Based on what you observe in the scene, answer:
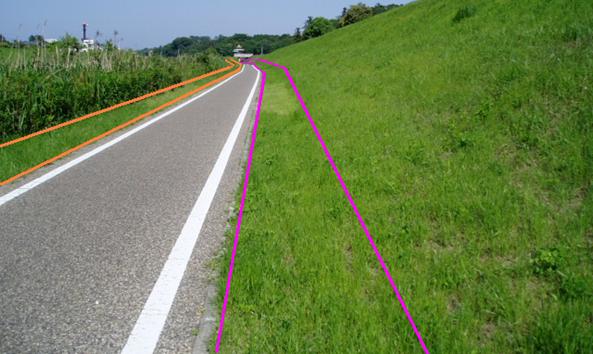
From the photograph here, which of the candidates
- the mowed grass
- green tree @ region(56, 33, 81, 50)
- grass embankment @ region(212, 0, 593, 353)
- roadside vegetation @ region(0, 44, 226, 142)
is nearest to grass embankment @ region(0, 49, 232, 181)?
the mowed grass

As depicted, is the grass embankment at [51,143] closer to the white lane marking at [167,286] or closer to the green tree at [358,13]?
the white lane marking at [167,286]

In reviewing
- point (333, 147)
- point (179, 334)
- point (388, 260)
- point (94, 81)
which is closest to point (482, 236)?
point (388, 260)

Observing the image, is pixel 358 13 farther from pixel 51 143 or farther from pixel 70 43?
pixel 51 143

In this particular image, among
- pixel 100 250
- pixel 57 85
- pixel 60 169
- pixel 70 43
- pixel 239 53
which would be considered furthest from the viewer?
pixel 239 53

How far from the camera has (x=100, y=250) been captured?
3.74 m

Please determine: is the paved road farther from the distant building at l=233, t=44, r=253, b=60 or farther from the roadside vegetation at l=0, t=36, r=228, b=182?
the distant building at l=233, t=44, r=253, b=60

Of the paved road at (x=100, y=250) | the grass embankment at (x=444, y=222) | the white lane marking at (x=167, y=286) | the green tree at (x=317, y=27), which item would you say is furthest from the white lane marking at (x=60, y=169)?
the green tree at (x=317, y=27)

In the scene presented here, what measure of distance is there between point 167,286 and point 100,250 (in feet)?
3.30

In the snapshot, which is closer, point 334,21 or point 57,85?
point 57,85

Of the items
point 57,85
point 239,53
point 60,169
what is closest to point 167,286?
point 60,169

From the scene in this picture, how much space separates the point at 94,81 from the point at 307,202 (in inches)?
443

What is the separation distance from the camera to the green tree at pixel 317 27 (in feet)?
395

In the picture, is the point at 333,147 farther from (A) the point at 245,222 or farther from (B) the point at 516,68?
(B) the point at 516,68

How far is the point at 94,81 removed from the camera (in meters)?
13.1
